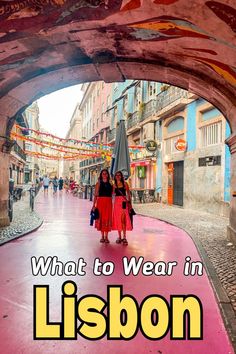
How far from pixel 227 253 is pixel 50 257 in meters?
3.53

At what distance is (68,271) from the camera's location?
4.63 meters

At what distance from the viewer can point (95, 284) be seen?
13.1ft

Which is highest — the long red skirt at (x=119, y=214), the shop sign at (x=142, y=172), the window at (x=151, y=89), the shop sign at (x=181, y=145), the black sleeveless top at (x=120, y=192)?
the window at (x=151, y=89)

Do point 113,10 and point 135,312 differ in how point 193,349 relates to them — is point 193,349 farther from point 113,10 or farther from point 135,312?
point 113,10

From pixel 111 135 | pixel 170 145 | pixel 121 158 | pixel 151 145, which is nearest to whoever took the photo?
pixel 121 158

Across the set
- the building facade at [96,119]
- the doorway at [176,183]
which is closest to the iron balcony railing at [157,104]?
the doorway at [176,183]

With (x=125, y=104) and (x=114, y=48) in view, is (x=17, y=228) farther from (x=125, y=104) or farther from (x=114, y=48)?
(x=125, y=104)

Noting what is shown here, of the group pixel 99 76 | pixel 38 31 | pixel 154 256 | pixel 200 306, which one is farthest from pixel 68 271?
pixel 99 76

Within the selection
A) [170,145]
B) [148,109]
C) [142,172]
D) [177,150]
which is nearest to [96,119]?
[142,172]

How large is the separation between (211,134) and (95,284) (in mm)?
11159

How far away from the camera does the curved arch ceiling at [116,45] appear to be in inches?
154

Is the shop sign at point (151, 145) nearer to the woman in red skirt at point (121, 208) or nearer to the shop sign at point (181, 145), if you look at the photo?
the shop sign at point (181, 145)

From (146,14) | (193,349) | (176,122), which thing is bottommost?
(193,349)

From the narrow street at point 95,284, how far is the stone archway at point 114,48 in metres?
2.14
